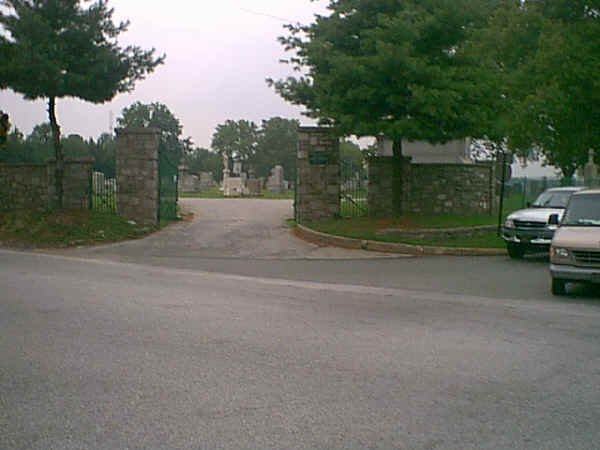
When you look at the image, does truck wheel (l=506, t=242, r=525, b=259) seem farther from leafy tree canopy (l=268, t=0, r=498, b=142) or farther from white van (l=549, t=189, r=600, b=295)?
white van (l=549, t=189, r=600, b=295)

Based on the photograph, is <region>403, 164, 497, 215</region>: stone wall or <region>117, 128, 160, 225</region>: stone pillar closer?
<region>117, 128, 160, 225</region>: stone pillar

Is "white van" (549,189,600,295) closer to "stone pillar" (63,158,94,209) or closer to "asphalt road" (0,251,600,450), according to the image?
"asphalt road" (0,251,600,450)

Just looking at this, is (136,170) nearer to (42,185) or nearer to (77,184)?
(77,184)

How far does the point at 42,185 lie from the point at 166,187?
4.03 m

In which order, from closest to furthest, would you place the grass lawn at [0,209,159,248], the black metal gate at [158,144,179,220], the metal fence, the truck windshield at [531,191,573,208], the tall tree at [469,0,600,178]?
the truck windshield at [531,191,573,208] < the grass lawn at [0,209,159,248] < the metal fence < the black metal gate at [158,144,179,220] < the tall tree at [469,0,600,178]

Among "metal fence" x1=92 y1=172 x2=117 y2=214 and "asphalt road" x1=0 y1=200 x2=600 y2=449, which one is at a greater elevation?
"metal fence" x1=92 y1=172 x2=117 y2=214

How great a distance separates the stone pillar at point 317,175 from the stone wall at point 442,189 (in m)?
2.48

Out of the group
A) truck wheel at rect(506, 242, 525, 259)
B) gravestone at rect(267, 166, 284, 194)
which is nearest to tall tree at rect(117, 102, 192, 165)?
gravestone at rect(267, 166, 284, 194)

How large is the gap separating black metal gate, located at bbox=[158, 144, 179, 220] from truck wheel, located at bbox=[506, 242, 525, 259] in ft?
37.5

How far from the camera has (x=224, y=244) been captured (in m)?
18.4

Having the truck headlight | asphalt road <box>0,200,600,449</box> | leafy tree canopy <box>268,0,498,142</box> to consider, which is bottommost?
asphalt road <box>0,200,600,449</box>

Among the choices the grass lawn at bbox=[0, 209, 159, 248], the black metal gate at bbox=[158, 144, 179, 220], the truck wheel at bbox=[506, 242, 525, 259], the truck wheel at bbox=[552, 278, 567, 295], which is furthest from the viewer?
the black metal gate at bbox=[158, 144, 179, 220]

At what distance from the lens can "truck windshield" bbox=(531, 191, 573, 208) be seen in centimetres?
1656

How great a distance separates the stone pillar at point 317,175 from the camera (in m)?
21.3
